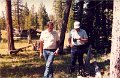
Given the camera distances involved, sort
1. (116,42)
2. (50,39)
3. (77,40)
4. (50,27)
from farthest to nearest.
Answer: (77,40) < (50,39) < (50,27) < (116,42)

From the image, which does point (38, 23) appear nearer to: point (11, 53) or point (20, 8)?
point (20, 8)

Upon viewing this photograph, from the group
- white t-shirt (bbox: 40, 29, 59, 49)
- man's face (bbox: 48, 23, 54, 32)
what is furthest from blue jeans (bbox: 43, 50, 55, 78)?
man's face (bbox: 48, 23, 54, 32)

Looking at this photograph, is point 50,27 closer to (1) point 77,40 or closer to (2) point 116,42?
(1) point 77,40

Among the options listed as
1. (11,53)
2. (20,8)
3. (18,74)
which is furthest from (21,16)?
(18,74)

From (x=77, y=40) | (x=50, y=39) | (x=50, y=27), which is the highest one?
(x=50, y=27)

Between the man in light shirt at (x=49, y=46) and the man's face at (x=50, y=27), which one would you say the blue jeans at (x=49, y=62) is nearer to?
the man in light shirt at (x=49, y=46)

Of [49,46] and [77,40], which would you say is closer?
[49,46]

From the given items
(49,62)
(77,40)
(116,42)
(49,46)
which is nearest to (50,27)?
(49,46)

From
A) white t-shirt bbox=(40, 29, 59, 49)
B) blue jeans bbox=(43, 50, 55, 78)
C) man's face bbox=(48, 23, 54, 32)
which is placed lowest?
blue jeans bbox=(43, 50, 55, 78)

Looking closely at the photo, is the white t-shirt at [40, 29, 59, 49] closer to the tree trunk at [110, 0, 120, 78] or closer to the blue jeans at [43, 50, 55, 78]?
the blue jeans at [43, 50, 55, 78]

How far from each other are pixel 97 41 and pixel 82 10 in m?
2.43

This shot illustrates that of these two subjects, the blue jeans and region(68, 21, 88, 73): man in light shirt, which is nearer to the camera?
the blue jeans

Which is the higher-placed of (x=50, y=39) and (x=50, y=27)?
(x=50, y=27)

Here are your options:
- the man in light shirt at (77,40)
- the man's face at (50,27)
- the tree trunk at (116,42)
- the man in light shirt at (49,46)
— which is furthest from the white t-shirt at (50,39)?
the tree trunk at (116,42)
